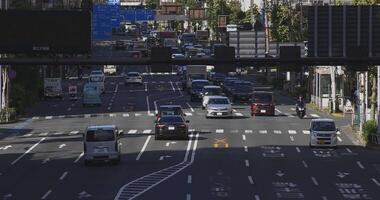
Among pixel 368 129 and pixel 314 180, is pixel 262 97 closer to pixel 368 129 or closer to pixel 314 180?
pixel 368 129

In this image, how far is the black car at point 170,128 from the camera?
54188 mm

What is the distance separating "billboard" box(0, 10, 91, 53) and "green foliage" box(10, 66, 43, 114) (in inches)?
1277

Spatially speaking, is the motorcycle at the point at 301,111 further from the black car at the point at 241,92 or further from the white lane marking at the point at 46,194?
the white lane marking at the point at 46,194

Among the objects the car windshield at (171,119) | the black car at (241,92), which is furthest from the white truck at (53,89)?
the car windshield at (171,119)

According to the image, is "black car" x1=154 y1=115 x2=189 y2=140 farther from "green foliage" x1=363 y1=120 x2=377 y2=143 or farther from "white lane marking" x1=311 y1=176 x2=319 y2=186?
"white lane marking" x1=311 y1=176 x2=319 y2=186

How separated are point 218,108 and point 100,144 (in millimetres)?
28136

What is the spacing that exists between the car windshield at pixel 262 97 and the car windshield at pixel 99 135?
30172 millimetres

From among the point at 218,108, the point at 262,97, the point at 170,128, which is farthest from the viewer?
the point at 262,97

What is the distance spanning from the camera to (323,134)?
51375 millimetres

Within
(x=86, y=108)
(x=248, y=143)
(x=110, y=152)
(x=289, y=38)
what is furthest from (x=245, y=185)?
(x=289, y=38)

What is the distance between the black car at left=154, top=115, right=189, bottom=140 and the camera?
54188mm

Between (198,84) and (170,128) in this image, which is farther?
(198,84)

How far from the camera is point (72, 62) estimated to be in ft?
142

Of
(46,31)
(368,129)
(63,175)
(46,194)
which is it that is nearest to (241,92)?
(368,129)
